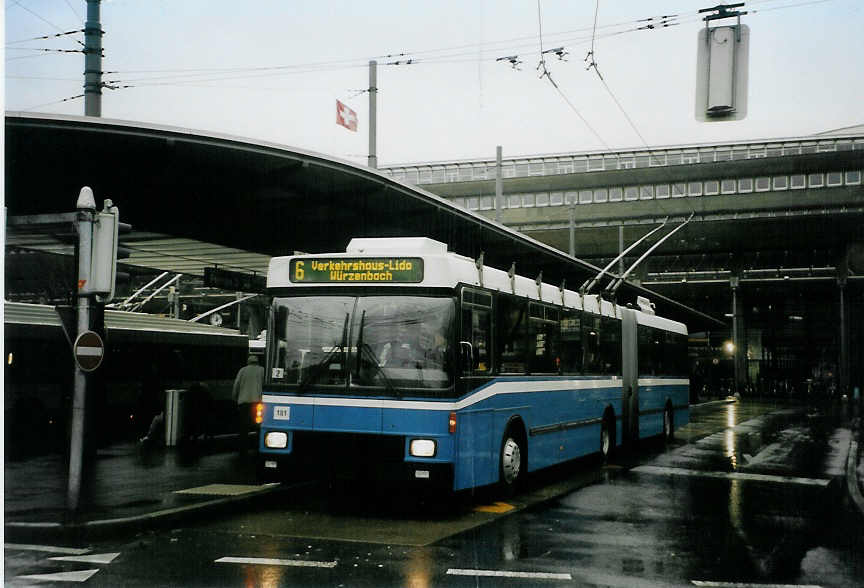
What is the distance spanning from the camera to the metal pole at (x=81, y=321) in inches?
429

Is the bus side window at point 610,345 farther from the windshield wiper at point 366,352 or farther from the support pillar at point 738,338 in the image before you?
the support pillar at point 738,338

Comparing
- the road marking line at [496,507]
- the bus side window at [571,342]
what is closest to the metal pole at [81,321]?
the road marking line at [496,507]

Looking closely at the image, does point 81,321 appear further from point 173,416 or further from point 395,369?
point 173,416

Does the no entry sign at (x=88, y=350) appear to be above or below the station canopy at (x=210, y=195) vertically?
below

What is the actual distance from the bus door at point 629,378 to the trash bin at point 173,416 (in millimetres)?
8177

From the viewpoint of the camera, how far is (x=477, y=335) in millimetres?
11602

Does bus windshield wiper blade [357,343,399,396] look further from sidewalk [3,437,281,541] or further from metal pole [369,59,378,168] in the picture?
metal pole [369,59,378,168]

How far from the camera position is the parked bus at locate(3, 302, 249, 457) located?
15.9 m

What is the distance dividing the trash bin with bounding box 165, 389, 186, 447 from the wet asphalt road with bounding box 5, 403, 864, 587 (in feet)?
17.1

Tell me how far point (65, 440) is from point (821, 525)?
11.9 metres

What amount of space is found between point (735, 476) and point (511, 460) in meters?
5.15

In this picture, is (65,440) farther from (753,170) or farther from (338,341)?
(753,170)

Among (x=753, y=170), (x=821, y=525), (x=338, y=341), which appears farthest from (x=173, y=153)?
(x=753, y=170)

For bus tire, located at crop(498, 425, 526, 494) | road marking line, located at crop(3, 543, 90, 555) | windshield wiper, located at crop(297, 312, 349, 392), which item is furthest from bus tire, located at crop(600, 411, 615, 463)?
road marking line, located at crop(3, 543, 90, 555)
